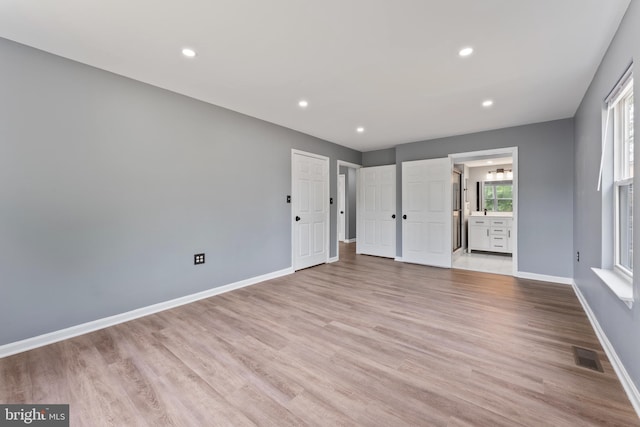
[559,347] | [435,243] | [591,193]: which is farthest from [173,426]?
[435,243]

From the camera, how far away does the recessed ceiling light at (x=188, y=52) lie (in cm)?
227

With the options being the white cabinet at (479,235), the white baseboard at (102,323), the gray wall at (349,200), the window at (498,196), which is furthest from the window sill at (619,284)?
the gray wall at (349,200)

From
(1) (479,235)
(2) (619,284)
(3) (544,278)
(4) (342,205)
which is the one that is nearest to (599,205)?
(2) (619,284)

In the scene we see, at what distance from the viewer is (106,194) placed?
8.52 ft

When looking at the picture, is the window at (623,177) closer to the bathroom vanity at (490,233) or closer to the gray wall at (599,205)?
the gray wall at (599,205)

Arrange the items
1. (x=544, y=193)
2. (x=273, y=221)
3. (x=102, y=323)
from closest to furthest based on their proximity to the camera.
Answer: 1. (x=102, y=323)
2. (x=544, y=193)
3. (x=273, y=221)

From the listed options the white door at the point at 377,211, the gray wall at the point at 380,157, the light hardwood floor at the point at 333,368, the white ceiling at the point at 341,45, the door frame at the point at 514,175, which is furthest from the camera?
the gray wall at the point at 380,157

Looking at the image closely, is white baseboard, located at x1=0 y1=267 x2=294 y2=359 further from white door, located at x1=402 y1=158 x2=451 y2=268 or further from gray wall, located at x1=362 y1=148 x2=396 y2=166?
gray wall, located at x1=362 y1=148 x2=396 y2=166

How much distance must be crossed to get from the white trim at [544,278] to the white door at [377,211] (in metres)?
2.28

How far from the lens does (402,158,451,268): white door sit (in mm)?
4949

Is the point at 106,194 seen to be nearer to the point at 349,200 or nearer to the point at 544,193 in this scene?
the point at 544,193

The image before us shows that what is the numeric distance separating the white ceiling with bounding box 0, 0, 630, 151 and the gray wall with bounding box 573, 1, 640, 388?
0.60 ft

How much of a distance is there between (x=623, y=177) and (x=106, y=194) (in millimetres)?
4641

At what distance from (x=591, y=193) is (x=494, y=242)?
3870mm
